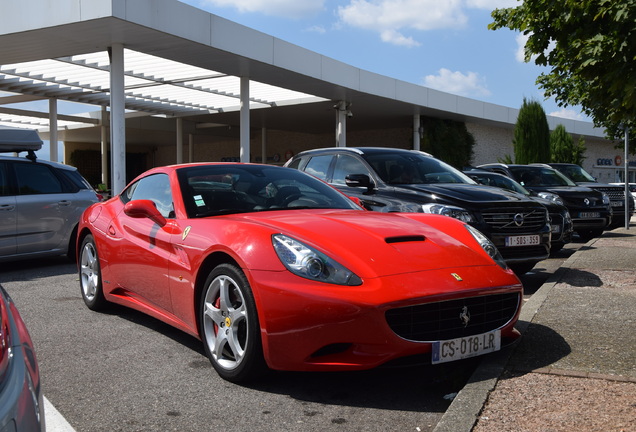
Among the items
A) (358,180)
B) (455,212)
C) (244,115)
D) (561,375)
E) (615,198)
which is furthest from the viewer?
(244,115)

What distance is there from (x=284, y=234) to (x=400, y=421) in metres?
1.26

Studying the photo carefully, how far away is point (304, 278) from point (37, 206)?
6.45 metres

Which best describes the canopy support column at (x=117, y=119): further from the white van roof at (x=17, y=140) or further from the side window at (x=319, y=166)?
the side window at (x=319, y=166)

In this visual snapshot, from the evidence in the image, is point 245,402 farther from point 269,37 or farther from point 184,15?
point 269,37

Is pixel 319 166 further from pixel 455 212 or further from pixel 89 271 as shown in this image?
pixel 89 271

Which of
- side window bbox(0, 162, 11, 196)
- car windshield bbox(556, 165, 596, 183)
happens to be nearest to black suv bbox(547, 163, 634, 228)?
car windshield bbox(556, 165, 596, 183)

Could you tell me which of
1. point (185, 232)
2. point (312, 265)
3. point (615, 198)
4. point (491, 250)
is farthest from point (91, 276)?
point (615, 198)

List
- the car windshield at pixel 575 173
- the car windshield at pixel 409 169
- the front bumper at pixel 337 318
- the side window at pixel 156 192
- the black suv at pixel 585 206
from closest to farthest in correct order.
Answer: the front bumper at pixel 337 318, the side window at pixel 156 192, the car windshield at pixel 409 169, the black suv at pixel 585 206, the car windshield at pixel 575 173

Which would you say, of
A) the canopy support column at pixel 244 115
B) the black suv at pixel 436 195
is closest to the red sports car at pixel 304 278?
the black suv at pixel 436 195

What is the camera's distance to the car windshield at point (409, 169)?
8289mm

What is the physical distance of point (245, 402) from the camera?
366 centimetres

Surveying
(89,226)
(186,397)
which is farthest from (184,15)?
(186,397)

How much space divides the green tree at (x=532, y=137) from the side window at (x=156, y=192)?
82.0ft

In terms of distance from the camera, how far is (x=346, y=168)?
8656 mm
